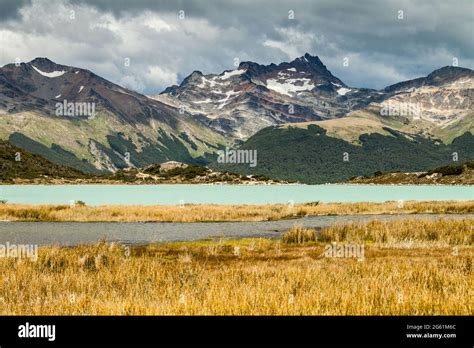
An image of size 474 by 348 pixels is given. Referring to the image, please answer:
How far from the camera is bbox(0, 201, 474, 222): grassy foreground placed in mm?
75688

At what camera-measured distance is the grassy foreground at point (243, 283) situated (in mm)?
15672

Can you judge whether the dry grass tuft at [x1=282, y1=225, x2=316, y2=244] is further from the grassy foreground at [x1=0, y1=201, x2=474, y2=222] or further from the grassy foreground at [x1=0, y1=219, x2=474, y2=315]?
the grassy foreground at [x1=0, y1=201, x2=474, y2=222]

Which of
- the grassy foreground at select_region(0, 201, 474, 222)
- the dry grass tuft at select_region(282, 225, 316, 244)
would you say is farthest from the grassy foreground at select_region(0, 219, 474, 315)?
the grassy foreground at select_region(0, 201, 474, 222)

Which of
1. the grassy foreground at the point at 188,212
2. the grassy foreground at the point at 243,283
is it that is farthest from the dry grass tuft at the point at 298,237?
the grassy foreground at the point at 188,212

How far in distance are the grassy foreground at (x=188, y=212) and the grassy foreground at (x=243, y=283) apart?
36411mm

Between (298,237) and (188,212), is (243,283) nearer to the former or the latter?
(298,237)

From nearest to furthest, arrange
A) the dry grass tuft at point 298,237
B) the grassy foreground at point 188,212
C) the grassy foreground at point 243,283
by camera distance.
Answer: the grassy foreground at point 243,283 → the dry grass tuft at point 298,237 → the grassy foreground at point 188,212

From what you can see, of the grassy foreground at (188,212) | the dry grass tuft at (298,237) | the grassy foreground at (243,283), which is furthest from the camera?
the grassy foreground at (188,212)

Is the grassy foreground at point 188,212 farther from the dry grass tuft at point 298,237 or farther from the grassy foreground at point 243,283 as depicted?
the grassy foreground at point 243,283

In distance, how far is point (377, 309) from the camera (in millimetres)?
15727
